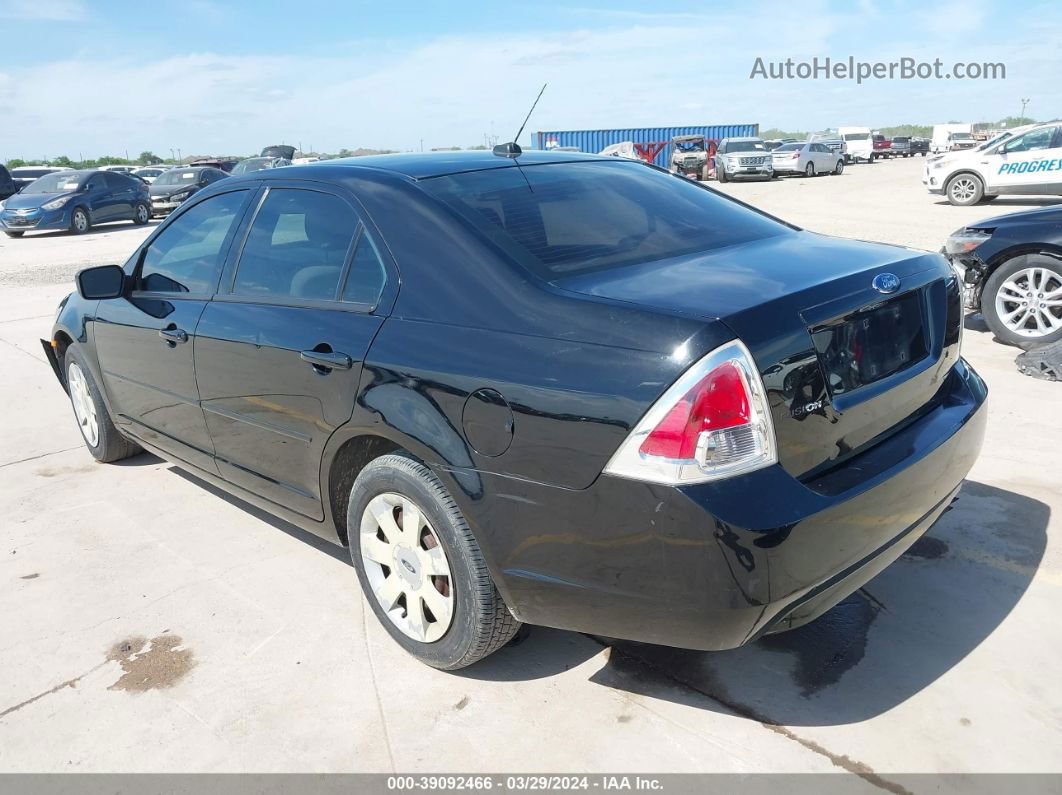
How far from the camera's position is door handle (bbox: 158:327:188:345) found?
3689 mm

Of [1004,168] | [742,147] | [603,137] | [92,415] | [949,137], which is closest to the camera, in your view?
[92,415]

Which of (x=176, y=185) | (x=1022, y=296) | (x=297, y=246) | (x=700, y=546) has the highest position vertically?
(x=176, y=185)

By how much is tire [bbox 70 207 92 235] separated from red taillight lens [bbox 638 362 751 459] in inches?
886

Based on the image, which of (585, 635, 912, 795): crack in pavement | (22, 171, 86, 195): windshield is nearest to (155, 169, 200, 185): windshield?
(22, 171, 86, 195): windshield

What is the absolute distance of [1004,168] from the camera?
17859 mm

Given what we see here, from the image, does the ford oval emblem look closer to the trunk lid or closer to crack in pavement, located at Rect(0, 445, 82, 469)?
the trunk lid

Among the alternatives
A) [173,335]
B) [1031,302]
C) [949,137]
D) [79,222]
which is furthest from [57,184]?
[949,137]

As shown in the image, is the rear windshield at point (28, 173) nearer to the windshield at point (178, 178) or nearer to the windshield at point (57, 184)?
the windshield at point (178, 178)

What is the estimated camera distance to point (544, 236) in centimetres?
276

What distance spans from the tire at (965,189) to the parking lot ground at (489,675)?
16.2 metres

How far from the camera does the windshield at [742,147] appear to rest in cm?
3219

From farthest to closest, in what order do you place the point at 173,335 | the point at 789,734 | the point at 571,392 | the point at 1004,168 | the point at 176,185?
the point at 176,185 → the point at 1004,168 → the point at 173,335 → the point at 789,734 → the point at 571,392

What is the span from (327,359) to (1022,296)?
217 inches

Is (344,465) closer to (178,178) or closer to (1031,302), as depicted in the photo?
(1031,302)
